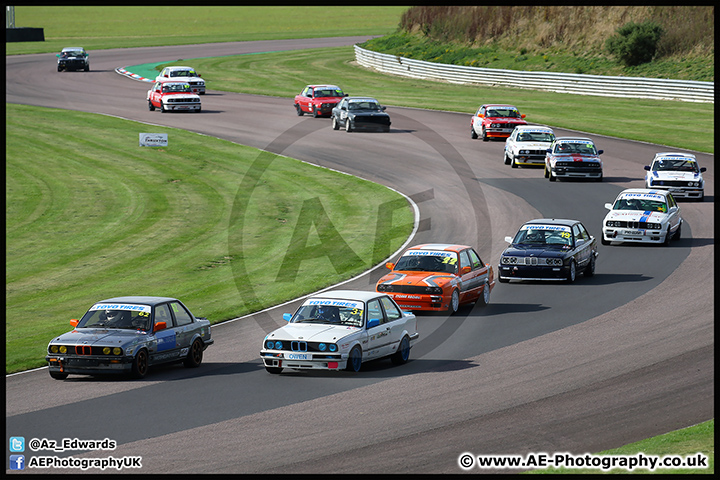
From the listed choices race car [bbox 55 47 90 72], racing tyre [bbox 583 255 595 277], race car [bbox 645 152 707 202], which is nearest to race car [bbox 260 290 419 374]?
racing tyre [bbox 583 255 595 277]

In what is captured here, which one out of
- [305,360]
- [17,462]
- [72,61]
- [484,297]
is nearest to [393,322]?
[305,360]

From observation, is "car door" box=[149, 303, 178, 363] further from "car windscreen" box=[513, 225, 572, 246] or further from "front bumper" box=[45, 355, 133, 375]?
"car windscreen" box=[513, 225, 572, 246]

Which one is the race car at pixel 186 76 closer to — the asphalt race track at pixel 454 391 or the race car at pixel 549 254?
the asphalt race track at pixel 454 391

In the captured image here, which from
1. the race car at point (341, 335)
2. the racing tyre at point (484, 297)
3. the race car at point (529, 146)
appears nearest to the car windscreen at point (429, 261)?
the racing tyre at point (484, 297)

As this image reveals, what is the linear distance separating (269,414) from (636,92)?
5214cm

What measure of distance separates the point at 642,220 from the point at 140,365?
18219mm

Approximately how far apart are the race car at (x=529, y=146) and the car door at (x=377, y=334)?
25601mm

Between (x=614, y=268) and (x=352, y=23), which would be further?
(x=352, y=23)

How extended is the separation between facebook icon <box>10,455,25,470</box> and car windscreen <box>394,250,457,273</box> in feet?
39.9

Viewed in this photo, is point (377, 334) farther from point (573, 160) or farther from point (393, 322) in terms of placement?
point (573, 160)

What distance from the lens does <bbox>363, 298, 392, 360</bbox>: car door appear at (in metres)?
17.2

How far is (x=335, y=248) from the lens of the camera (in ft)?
101
